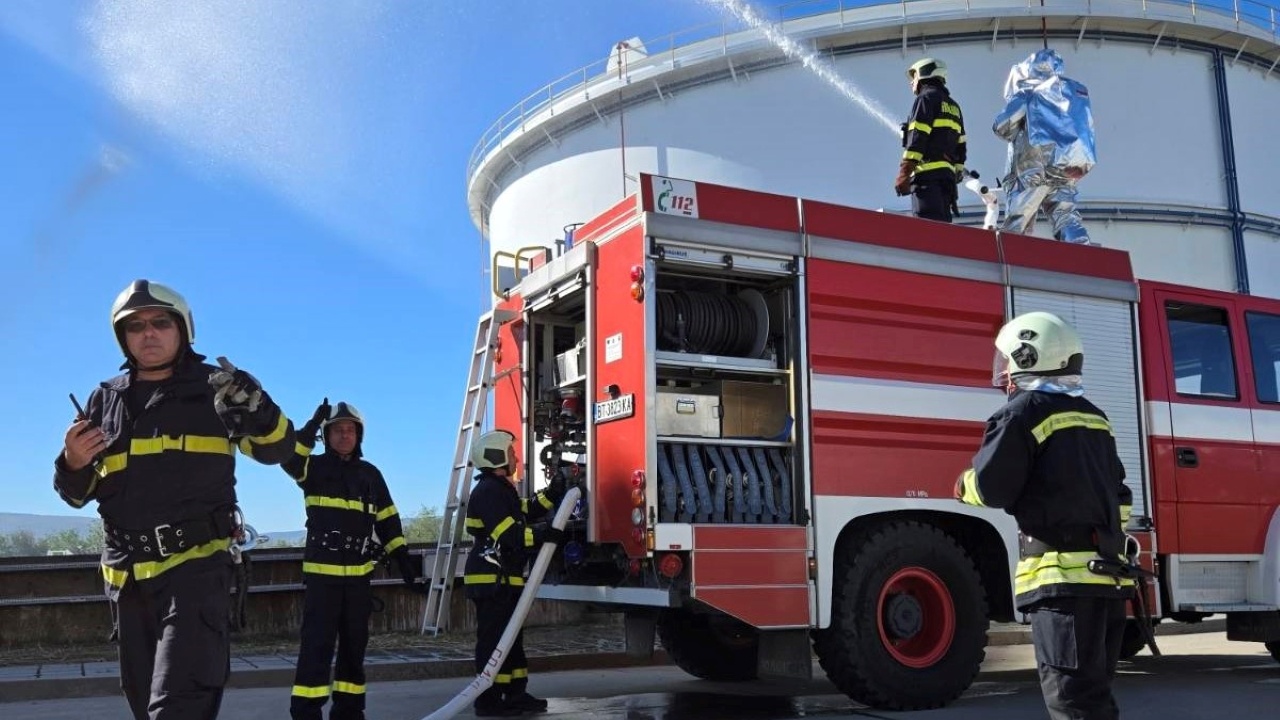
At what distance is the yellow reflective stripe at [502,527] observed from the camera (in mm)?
6426

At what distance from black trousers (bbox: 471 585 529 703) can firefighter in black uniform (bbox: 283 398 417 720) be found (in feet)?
1.84

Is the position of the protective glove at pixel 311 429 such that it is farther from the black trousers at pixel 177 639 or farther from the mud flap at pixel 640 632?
the mud flap at pixel 640 632

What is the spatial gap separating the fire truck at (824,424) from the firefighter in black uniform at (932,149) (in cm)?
145

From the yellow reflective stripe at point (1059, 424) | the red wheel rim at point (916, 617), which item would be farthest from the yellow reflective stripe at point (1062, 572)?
the red wheel rim at point (916, 617)

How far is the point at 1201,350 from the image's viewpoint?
773 centimetres

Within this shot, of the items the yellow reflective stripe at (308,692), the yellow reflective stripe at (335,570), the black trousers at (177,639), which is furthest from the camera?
the yellow reflective stripe at (335,570)

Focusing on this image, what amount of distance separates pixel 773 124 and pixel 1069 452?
17.1 metres

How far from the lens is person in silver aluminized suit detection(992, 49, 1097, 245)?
28.3 feet

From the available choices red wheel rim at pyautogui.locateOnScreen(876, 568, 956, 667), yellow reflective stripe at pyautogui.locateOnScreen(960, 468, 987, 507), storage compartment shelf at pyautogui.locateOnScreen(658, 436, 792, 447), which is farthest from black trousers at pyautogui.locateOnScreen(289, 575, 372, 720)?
yellow reflective stripe at pyautogui.locateOnScreen(960, 468, 987, 507)

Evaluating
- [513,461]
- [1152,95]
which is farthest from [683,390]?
[1152,95]

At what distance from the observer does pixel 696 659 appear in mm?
7945

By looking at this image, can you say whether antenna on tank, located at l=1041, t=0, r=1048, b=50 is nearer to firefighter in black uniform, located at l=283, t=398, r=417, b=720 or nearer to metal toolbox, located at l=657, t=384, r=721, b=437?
metal toolbox, located at l=657, t=384, r=721, b=437

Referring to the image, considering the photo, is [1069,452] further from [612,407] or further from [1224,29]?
[1224,29]

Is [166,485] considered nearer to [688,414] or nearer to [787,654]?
→ [688,414]
